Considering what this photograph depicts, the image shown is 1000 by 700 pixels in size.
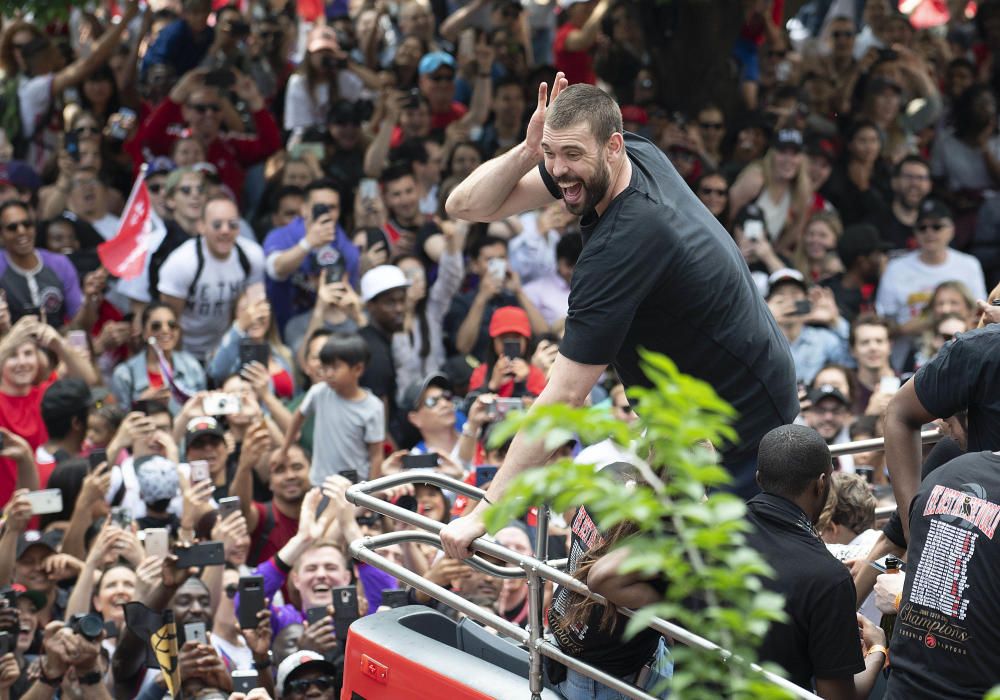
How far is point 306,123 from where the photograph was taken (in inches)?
504

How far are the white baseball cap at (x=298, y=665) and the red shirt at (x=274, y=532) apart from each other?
1.86m

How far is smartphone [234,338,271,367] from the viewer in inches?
361

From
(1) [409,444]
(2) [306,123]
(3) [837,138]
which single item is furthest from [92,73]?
(3) [837,138]

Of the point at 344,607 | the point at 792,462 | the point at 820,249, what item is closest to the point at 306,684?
the point at 344,607

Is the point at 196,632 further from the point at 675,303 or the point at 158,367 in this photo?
the point at 158,367

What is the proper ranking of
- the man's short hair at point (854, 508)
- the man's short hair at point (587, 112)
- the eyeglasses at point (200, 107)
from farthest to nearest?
1. the eyeglasses at point (200, 107)
2. the man's short hair at point (854, 508)
3. the man's short hair at point (587, 112)

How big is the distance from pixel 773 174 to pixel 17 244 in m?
5.62

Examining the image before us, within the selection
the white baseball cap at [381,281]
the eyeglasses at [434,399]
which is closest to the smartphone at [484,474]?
the eyeglasses at [434,399]

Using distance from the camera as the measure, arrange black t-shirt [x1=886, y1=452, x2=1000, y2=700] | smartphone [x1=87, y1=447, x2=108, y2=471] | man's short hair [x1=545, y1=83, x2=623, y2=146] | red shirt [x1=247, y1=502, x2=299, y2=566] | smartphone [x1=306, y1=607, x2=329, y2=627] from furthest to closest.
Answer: red shirt [x1=247, y1=502, x2=299, y2=566]
smartphone [x1=87, y1=447, x2=108, y2=471]
smartphone [x1=306, y1=607, x2=329, y2=627]
man's short hair [x1=545, y1=83, x2=623, y2=146]
black t-shirt [x1=886, y1=452, x2=1000, y2=700]

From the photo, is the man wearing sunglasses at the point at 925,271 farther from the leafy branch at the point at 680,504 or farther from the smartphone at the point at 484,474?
the leafy branch at the point at 680,504

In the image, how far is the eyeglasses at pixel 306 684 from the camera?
643 cm

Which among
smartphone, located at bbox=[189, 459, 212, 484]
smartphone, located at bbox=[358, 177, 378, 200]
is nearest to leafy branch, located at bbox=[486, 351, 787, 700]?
smartphone, located at bbox=[189, 459, 212, 484]

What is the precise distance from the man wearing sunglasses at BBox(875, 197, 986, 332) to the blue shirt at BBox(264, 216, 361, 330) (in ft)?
12.8

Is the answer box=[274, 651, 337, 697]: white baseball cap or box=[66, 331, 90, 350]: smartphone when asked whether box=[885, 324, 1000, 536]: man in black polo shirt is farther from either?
box=[66, 331, 90, 350]: smartphone
